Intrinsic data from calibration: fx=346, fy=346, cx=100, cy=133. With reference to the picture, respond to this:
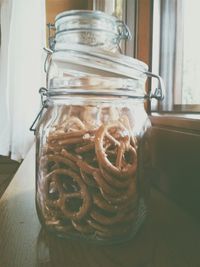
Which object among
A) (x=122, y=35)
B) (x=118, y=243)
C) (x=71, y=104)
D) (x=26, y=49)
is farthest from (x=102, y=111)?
(x=26, y=49)

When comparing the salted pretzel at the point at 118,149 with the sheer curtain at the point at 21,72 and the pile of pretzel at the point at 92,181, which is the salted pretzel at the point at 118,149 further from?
the sheer curtain at the point at 21,72

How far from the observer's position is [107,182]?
1.09 ft

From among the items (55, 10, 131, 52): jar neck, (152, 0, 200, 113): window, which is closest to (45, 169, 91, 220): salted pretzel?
(55, 10, 131, 52): jar neck

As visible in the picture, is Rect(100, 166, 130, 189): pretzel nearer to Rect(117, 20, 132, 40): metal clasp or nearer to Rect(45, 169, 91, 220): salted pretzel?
Rect(45, 169, 91, 220): salted pretzel

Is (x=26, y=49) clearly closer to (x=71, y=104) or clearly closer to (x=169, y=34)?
(x=169, y=34)

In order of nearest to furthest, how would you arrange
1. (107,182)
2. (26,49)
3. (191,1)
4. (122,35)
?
(107,182) → (122,35) → (191,1) → (26,49)

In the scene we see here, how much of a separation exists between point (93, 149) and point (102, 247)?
0.31 feet

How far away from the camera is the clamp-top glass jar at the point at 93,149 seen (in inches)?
13.1

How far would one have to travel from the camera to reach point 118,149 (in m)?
0.34

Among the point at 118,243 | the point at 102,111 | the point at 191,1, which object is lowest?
the point at 118,243

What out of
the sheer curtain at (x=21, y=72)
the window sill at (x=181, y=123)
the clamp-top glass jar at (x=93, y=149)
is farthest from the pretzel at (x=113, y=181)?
the sheer curtain at (x=21, y=72)

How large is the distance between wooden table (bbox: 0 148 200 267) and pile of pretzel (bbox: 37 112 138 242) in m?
0.02

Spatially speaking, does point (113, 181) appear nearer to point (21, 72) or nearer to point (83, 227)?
point (83, 227)

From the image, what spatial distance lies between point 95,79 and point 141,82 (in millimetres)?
57
